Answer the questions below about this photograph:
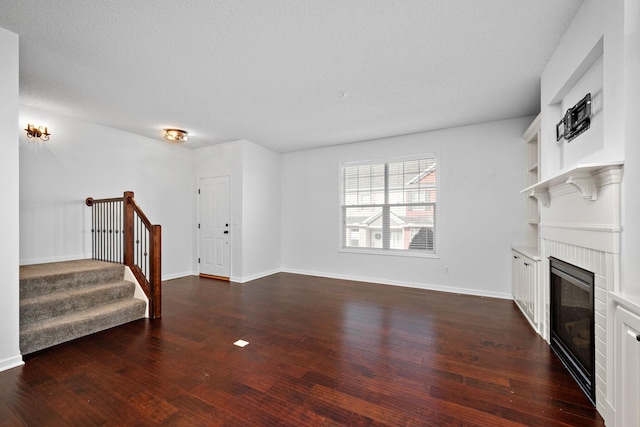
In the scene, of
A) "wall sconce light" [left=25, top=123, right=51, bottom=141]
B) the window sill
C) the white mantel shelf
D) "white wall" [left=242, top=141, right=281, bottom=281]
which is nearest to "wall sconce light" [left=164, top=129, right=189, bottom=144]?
"white wall" [left=242, top=141, right=281, bottom=281]

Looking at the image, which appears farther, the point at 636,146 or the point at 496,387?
the point at 496,387

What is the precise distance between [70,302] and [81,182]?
2.13m

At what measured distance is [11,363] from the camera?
2.26 m

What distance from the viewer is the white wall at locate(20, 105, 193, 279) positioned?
3727 millimetres

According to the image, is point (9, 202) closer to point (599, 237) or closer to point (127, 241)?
point (127, 241)

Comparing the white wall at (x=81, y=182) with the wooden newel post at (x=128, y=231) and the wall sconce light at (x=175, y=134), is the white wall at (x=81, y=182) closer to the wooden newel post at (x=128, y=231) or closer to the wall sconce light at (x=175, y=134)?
the wall sconce light at (x=175, y=134)

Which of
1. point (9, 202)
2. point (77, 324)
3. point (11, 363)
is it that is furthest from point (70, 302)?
point (9, 202)

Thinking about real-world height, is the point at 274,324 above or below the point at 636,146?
below

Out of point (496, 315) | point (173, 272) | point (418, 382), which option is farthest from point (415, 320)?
point (173, 272)

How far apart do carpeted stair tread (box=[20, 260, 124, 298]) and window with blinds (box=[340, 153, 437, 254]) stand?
12.3 ft

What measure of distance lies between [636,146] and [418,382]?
1.95m

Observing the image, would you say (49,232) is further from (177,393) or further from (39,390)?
(177,393)

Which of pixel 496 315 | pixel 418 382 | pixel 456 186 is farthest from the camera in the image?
pixel 456 186

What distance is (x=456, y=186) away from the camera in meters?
4.53
